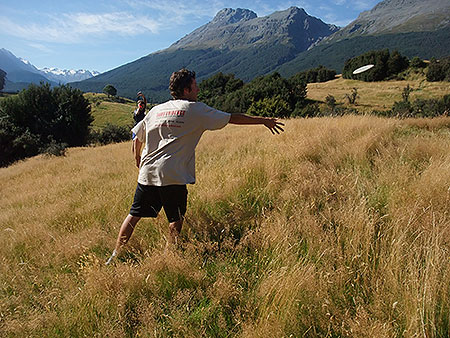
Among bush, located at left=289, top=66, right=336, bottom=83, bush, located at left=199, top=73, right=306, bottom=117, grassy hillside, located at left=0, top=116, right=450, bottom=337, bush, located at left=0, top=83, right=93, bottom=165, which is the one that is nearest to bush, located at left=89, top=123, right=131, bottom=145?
bush, located at left=0, top=83, right=93, bottom=165

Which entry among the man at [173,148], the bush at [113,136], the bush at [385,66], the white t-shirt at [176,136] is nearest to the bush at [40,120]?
the bush at [113,136]

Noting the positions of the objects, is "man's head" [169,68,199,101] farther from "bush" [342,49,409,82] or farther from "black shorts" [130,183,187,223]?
"bush" [342,49,409,82]

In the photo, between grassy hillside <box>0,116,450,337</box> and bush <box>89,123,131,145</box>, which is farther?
bush <box>89,123,131,145</box>

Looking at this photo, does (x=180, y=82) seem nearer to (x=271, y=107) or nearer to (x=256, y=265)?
(x=256, y=265)

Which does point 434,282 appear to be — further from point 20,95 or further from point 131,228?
point 20,95

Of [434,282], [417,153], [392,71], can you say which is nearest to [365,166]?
[417,153]

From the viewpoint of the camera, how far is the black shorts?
8.30 ft

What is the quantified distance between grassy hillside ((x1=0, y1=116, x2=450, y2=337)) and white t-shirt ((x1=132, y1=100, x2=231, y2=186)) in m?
0.68

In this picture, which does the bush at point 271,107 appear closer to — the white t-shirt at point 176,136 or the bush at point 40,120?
the bush at point 40,120

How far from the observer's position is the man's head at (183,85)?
8.32ft

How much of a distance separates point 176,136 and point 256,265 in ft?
4.63

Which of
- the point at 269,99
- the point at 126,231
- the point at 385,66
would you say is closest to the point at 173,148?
the point at 126,231

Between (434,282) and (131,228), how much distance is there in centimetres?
258

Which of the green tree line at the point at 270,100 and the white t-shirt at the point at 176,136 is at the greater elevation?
the green tree line at the point at 270,100
